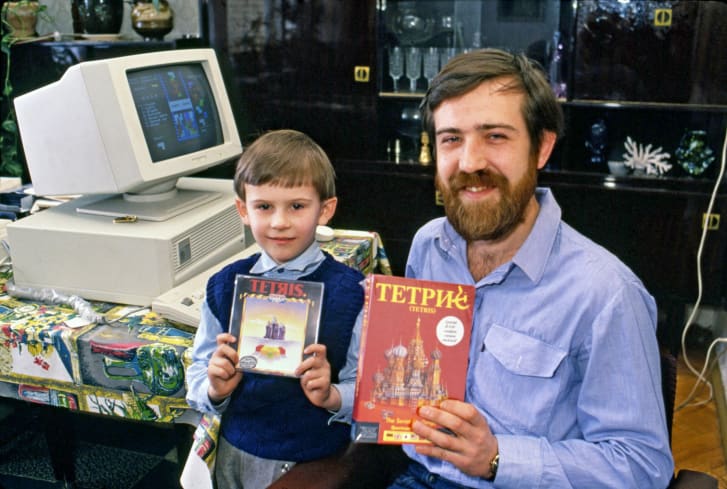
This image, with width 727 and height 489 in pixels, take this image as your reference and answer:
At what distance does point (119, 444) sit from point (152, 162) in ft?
3.97

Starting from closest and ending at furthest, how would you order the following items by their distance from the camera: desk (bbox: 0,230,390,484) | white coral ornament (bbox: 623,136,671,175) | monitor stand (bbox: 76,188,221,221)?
desk (bbox: 0,230,390,484)
monitor stand (bbox: 76,188,221,221)
white coral ornament (bbox: 623,136,671,175)

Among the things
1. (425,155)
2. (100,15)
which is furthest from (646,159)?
(100,15)

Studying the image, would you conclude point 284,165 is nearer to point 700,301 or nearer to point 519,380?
point 519,380

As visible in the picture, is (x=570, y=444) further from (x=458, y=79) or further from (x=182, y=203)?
(x=182, y=203)

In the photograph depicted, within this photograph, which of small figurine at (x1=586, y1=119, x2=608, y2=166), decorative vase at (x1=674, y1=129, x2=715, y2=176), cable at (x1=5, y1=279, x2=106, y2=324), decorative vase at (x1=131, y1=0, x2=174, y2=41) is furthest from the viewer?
decorative vase at (x1=131, y1=0, x2=174, y2=41)

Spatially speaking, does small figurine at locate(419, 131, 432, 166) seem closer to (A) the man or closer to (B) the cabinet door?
(B) the cabinet door

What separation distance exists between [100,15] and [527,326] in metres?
3.04

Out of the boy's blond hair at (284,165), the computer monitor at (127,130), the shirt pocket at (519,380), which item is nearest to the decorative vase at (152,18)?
the computer monitor at (127,130)

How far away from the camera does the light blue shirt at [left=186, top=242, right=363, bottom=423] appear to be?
4.66 ft

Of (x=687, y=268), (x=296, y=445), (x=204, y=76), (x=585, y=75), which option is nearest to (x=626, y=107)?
(x=585, y=75)

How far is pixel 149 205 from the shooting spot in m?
2.01

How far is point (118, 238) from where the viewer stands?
181 centimetres

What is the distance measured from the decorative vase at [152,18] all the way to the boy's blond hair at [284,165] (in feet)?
7.83

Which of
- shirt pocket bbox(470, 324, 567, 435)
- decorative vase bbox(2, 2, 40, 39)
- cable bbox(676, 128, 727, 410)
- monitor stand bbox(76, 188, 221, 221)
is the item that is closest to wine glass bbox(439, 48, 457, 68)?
cable bbox(676, 128, 727, 410)
